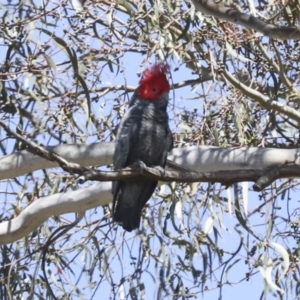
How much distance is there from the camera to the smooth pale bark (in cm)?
321

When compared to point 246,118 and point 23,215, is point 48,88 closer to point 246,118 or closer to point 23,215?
point 23,215

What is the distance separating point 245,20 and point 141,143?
0.57m

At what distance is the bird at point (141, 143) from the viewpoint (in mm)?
3266

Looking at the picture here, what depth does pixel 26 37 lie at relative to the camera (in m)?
3.56

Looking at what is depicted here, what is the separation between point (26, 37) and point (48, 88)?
27 cm

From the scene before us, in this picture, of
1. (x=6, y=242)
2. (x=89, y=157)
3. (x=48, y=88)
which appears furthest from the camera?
(x=48, y=88)

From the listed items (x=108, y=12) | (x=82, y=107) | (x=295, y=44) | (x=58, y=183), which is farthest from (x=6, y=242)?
(x=295, y=44)

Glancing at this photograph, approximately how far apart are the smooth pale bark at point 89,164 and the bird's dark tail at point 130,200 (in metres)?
0.12

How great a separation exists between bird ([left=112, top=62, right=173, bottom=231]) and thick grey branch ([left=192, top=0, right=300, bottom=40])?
304mm

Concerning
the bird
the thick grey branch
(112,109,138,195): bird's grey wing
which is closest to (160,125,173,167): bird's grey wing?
the bird

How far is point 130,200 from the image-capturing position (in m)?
3.29

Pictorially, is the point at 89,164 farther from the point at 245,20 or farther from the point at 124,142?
the point at 245,20

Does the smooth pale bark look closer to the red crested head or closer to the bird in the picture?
the bird

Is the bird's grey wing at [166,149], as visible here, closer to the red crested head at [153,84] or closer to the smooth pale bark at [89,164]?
the smooth pale bark at [89,164]
